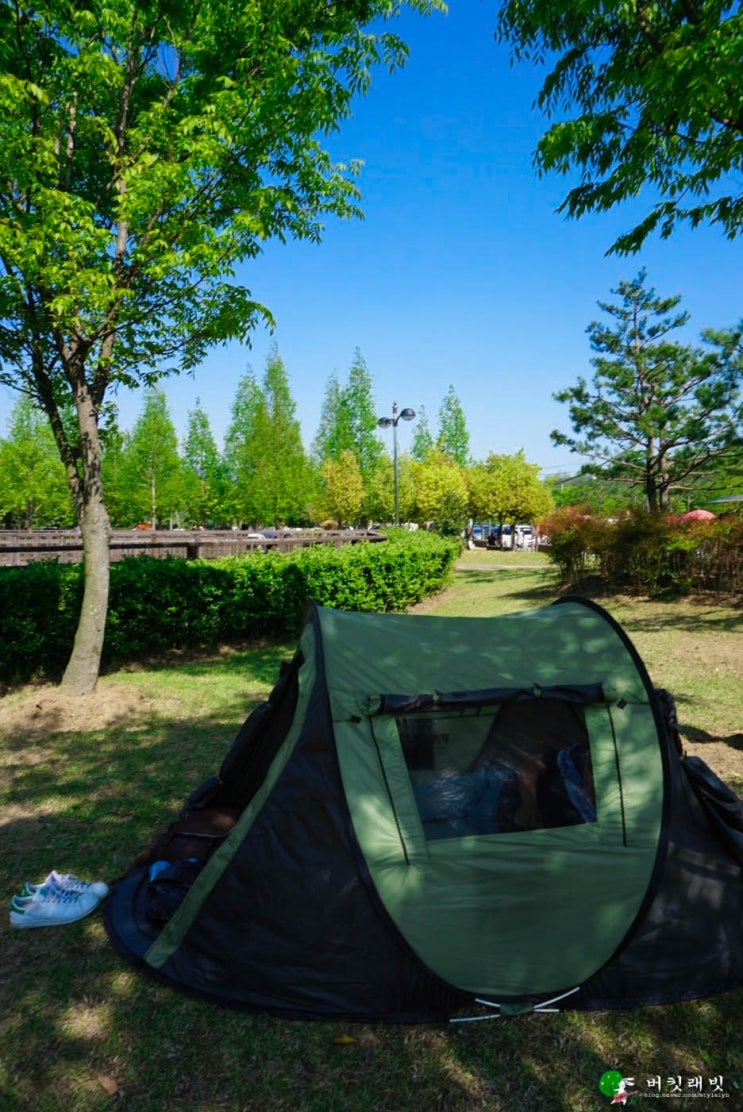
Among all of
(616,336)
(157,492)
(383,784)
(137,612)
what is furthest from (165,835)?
(157,492)

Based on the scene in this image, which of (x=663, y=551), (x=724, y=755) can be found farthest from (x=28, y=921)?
(x=663, y=551)

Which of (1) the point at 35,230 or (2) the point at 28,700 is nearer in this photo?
(1) the point at 35,230

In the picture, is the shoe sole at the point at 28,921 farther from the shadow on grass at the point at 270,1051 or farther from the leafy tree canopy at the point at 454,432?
the leafy tree canopy at the point at 454,432

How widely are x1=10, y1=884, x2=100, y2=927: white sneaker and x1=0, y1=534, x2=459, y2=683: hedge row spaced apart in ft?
9.16

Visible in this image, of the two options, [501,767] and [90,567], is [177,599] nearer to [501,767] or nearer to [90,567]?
[90,567]

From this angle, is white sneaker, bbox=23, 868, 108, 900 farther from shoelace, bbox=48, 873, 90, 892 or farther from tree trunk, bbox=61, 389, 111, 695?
tree trunk, bbox=61, 389, 111, 695

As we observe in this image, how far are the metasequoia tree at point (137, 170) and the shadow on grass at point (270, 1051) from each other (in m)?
4.80

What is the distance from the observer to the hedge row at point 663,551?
45.2 feet

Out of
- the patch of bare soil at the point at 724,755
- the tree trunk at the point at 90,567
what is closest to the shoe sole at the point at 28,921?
the tree trunk at the point at 90,567

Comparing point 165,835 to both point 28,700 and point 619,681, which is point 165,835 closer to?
point 619,681

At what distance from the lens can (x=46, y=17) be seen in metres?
6.37

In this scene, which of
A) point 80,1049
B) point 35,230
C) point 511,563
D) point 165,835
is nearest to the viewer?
point 80,1049

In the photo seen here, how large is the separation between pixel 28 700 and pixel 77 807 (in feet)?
8.97

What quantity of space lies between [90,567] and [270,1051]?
229 inches
